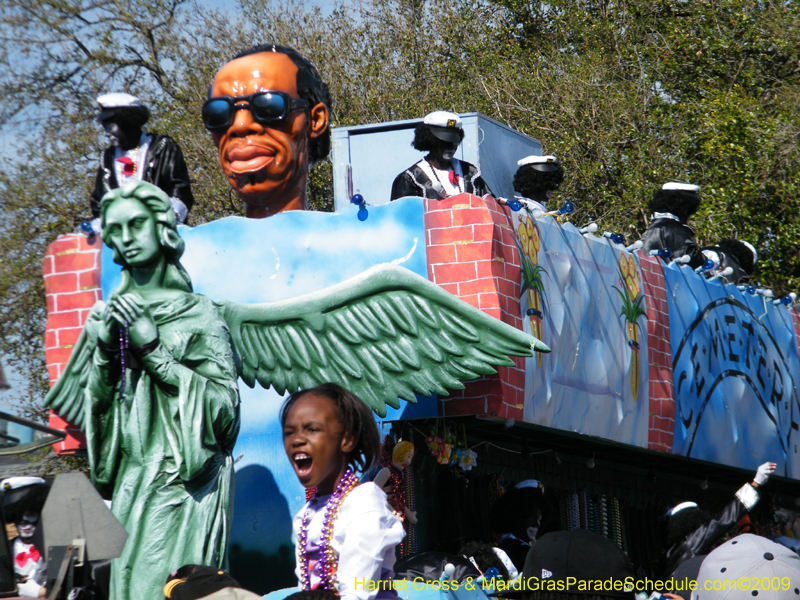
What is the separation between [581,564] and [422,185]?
456 cm

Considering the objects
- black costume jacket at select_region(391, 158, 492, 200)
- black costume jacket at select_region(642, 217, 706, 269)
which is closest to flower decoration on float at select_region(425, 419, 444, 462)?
black costume jacket at select_region(391, 158, 492, 200)

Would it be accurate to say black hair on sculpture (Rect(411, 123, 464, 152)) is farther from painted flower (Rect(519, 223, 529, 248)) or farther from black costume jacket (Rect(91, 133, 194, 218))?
black costume jacket (Rect(91, 133, 194, 218))

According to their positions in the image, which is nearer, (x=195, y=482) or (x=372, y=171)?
(x=195, y=482)

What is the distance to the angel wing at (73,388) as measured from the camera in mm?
6504

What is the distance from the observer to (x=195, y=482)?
19.9 feet

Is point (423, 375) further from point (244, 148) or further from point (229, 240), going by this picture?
point (244, 148)

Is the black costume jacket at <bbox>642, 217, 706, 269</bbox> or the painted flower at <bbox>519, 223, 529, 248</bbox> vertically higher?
the black costume jacket at <bbox>642, 217, 706, 269</bbox>

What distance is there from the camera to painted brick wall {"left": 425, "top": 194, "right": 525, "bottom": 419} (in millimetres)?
7031

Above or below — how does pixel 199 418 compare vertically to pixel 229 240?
below

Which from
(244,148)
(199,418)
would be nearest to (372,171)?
(244,148)

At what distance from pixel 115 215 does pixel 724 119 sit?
9412 millimetres

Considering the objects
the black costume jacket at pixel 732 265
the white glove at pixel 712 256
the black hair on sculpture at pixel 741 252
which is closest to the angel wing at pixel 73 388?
the white glove at pixel 712 256

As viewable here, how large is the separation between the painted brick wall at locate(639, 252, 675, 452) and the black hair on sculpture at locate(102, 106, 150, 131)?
3.55 m

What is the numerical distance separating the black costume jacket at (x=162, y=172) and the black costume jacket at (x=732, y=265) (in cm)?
457
